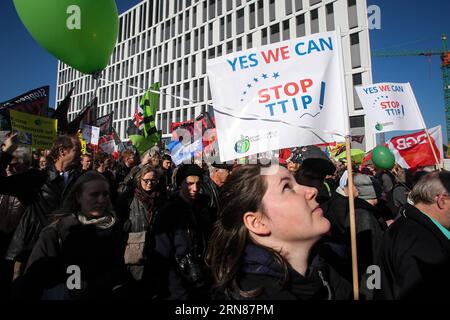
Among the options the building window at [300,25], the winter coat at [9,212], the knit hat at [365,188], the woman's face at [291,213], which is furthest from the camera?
the building window at [300,25]

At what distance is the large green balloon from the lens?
9.61 feet

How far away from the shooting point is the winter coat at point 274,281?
1.37 metres

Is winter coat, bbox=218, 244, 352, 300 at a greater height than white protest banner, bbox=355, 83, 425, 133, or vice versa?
white protest banner, bbox=355, 83, 425, 133

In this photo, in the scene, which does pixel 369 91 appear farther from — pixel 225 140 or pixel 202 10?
pixel 202 10

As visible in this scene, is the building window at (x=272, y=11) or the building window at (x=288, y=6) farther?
the building window at (x=272, y=11)

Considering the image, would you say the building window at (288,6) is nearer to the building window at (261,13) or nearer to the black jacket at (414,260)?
the building window at (261,13)

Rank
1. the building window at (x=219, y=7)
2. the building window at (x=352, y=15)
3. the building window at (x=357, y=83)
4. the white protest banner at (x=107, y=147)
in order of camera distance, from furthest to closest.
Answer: the building window at (x=219, y=7), the building window at (x=352, y=15), the building window at (x=357, y=83), the white protest banner at (x=107, y=147)

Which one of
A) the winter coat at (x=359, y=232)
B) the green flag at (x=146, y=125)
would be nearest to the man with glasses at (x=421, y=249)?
the winter coat at (x=359, y=232)

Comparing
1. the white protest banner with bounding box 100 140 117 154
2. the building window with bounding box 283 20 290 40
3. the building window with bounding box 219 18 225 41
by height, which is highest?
the building window with bounding box 219 18 225 41

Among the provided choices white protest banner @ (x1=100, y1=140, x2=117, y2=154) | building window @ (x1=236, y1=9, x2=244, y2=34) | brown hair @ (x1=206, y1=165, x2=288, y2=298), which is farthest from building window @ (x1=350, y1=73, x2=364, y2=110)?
brown hair @ (x1=206, y1=165, x2=288, y2=298)

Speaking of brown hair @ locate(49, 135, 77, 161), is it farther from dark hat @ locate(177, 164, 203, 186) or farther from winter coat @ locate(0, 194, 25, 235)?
dark hat @ locate(177, 164, 203, 186)

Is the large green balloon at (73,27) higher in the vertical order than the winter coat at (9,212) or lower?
higher

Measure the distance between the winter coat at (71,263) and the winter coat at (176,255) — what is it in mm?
276

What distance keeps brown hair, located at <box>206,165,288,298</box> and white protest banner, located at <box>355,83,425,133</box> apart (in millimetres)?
3507
